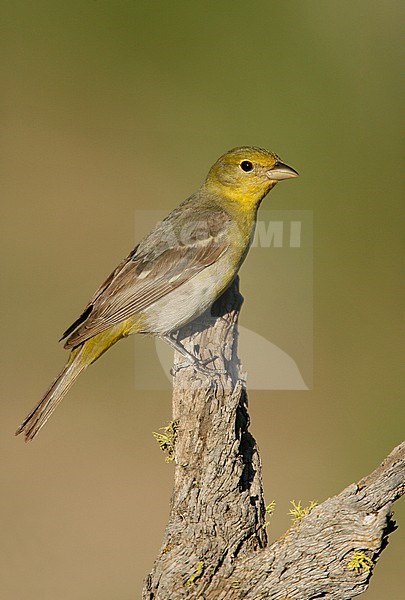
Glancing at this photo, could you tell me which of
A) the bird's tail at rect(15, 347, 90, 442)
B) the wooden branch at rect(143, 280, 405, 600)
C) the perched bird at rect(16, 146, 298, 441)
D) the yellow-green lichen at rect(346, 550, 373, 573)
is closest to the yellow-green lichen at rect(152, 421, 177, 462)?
the wooden branch at rect(143, 280, 405, 600)

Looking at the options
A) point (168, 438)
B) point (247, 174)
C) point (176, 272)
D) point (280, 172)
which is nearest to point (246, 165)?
point (247, 174)

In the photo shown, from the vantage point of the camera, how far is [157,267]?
2752mm

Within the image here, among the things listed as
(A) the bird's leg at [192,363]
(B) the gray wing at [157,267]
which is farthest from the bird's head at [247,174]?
(A) the bird's leg at [192,363]

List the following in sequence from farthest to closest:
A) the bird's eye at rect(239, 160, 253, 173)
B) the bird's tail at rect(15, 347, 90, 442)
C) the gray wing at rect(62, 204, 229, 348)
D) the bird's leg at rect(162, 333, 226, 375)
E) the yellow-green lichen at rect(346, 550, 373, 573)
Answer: the bird's eye at rect(239, 160, 253, 173) → the gray wing at rect(62, 204, 229, 348) → the bird's tail at rect(15, 347, 90, 442) → the bird's leg at rect(162, 333, 226, 375) → the yellow-green lichen at rect(346, 550, 373, 573)

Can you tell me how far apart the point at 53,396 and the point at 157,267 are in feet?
1.79

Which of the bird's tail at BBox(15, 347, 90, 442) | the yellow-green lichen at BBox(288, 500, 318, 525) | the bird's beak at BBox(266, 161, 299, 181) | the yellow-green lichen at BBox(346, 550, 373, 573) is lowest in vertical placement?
the yellow-green lichen at BBox(346, 550, 373, 573)

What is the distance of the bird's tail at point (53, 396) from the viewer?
8.45 ft

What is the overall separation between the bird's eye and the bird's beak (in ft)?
0.21

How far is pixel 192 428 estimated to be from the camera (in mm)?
2268

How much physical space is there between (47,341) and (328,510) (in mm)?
2110

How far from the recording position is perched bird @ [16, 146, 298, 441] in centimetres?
266

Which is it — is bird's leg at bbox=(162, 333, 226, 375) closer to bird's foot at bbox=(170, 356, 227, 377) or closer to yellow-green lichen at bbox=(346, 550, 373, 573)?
bird's foot at bbox=(170, 356, 227, 377)

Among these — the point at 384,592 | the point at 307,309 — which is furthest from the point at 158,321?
the point at 384,592

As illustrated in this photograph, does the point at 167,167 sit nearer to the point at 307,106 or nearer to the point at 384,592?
the point at 307,106
